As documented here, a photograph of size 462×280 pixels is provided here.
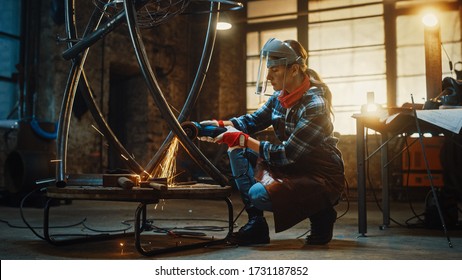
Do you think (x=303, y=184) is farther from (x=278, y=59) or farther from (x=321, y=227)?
(x=278, y=59)

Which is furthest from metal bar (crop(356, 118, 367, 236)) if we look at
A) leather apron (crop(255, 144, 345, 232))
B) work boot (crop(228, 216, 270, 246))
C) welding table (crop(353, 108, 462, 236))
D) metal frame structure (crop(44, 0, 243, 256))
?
metal frame structure (crop(44, 0, 243, 256))

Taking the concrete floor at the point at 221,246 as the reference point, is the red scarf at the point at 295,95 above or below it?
above

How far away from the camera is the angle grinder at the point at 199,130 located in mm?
2344

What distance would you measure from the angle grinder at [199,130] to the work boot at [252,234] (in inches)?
17.6

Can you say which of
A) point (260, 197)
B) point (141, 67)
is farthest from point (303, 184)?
point (141, 67)

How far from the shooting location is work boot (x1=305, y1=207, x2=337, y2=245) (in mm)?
2418

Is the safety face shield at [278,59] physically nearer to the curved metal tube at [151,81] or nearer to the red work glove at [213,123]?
the red work glove at [213,123]

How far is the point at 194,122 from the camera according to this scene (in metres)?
2.41

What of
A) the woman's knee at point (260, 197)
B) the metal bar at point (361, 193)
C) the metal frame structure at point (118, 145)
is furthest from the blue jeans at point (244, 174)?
the metal bar at point (361, 193)

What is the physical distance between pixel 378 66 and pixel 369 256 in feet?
18.0

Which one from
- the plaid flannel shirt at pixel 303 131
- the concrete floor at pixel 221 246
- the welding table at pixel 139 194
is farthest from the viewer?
the plaid flannel shirt at pixel 303 131

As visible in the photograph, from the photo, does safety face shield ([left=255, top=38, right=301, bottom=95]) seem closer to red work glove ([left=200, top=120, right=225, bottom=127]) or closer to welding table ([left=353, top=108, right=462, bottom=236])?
red work glove ([left=200, top=120, right=225, bottom=127])
